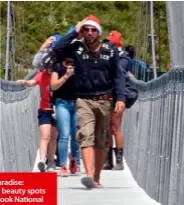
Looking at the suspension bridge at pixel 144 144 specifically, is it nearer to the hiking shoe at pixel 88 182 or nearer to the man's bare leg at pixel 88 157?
the hiking shoe at pixel 88 182

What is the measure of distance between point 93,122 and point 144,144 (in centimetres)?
101

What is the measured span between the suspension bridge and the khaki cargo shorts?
1.53ft

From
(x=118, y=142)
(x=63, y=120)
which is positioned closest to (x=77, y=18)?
(x=118, y=142)

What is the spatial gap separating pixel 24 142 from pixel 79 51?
246 cm

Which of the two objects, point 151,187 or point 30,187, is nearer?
point 30,187

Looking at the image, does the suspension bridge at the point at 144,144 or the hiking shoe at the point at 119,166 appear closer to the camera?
the suspension bridge at the point at 144,144

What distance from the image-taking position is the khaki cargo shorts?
1188 centimetres

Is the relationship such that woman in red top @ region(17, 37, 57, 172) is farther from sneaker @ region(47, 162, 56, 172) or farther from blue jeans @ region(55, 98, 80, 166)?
blue jeans @ region(55, 98, 80, 166)

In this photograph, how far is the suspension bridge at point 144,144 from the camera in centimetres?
905

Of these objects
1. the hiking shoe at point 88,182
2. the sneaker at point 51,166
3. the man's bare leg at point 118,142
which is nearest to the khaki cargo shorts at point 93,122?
the hiking shoe at point 88,182

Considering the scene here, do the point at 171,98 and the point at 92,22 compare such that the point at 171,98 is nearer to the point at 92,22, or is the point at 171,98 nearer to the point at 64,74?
the point at 92,22

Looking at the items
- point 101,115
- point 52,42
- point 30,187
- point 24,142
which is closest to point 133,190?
point 101,115

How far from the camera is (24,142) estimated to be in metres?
14.1

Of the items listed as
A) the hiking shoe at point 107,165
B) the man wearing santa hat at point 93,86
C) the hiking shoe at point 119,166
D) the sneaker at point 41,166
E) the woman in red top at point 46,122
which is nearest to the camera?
the man wearing santa hat at point 93,86
